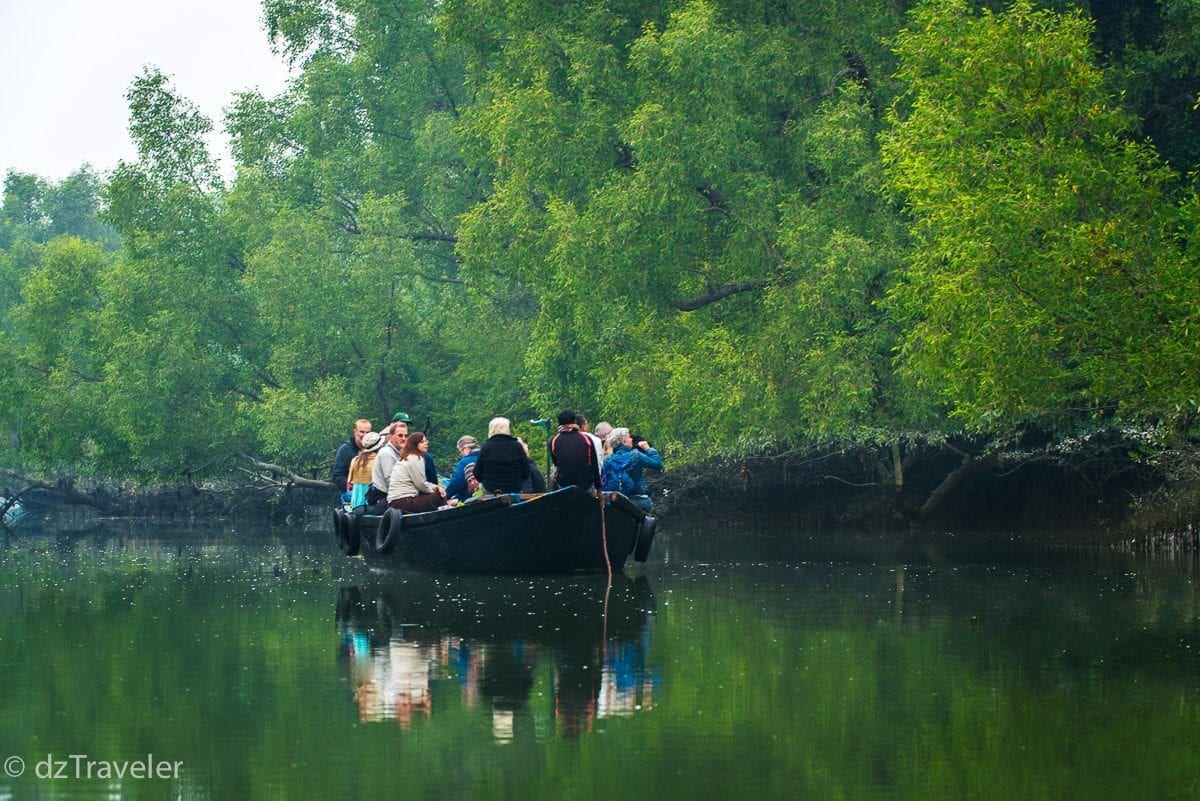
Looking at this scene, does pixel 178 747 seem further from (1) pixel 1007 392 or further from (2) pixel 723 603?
(1) pixel 1007 392

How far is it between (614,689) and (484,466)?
1062cm

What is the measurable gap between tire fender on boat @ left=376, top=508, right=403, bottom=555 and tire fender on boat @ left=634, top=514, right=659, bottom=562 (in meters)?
2.92

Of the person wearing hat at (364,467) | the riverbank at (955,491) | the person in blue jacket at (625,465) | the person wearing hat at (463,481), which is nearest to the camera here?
the person wearing hat at (463,481)

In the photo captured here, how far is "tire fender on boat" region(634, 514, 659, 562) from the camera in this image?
74.0ft

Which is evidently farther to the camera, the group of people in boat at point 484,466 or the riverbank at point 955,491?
the riverbank at point 955,491

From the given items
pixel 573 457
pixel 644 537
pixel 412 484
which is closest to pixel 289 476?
pixel 412 484

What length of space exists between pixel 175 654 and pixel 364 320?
29.4 m

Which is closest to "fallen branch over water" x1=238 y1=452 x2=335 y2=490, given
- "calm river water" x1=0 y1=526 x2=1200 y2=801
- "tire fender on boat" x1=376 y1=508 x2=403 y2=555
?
"tire fender on boat" x1=376 y1=508 x2=403 y2=555

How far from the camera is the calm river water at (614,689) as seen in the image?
26.8 feet

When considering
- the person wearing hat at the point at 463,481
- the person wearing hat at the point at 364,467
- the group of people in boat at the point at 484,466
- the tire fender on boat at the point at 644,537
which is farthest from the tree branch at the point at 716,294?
the person wearing hat at the point at 463,481

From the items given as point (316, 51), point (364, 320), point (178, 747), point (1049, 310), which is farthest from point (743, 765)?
point (316, 51)

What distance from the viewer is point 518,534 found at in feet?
67.2

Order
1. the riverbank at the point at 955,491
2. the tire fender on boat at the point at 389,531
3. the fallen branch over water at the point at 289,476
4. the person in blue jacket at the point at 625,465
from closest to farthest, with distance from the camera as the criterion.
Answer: the tire fender on boat at the point at 389,531 < the person in blue jacket at the point at 625,465 < the riverbank at the point at 955,491 < the fallen branch over water at the point at 289,476

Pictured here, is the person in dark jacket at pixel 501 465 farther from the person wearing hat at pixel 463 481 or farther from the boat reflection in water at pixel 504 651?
the boat reflection in water at pixel 504 651
